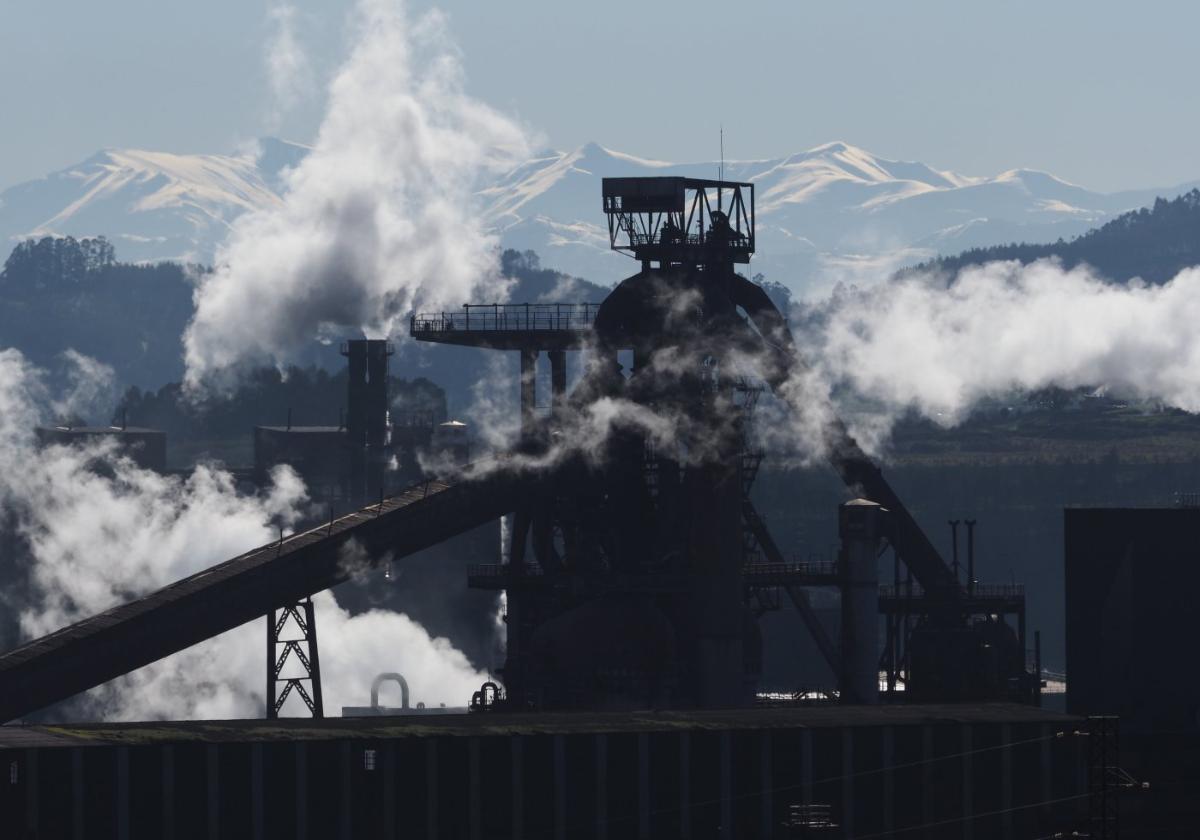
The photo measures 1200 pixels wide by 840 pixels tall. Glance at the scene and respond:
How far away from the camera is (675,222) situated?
9831 centimetres

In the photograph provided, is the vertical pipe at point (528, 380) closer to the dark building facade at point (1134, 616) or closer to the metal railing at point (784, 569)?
the metal railing at point (784, 569)

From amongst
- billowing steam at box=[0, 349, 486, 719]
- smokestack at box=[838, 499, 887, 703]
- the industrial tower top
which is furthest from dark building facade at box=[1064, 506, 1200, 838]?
billowing steam at box=[0, 349, 486, 719]

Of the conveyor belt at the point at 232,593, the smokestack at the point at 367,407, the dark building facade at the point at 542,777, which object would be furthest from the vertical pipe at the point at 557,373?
the smokestack at the point at 367,407

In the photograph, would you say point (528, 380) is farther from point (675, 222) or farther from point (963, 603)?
point (963, 603)

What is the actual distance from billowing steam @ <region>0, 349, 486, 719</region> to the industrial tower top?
52224mm

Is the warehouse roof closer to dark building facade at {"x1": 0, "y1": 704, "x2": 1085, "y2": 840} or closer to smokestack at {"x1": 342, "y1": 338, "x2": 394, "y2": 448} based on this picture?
dark building facade at {"x1": 0, "y1": 704, "x2": 1085, "y2": 840}

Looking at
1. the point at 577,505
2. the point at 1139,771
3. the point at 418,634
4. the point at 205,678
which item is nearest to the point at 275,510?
the point at 418,634

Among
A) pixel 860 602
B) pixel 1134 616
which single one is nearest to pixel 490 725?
pixel 860 602

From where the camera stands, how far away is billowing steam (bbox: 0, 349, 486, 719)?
465 feet

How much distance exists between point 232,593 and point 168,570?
248ft

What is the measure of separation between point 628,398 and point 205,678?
177 ft

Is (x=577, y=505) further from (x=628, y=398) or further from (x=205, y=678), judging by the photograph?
(x=205, y=678)

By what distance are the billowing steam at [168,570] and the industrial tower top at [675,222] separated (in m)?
52.2

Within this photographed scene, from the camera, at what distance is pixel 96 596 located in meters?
158
